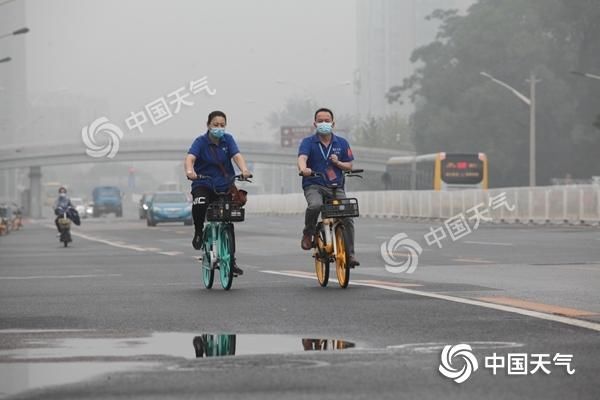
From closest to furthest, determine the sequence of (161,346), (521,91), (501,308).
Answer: (161,346) → (501,308) → (521,91)

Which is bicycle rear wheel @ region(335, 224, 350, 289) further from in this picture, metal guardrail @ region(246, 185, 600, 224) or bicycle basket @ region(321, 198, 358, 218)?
metal guardrail @ region(246, 185, 600, 224)

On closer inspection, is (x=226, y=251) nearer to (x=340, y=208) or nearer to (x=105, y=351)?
(x=340, y=208)

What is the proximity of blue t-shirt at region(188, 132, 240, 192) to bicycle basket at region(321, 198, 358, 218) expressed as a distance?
1.00 metres

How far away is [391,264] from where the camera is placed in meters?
21.9

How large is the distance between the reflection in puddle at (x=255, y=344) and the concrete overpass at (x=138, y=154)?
115 m

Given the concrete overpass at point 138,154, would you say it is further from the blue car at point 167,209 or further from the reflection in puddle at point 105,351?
the reflection in puddle at point 105,351

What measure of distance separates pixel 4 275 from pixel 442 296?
824 cm

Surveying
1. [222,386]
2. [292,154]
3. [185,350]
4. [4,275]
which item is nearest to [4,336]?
[185,350]

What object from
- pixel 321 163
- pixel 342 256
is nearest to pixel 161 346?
pixel 342 256

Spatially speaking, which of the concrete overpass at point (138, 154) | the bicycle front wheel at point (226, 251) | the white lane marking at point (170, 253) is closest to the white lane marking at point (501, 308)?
the bicycle front wheel at point (226, 251)

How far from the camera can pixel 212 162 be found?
1542 centimetres

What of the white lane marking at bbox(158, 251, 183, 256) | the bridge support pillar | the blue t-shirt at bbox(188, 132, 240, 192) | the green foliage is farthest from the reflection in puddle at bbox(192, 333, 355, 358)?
the bridge support pillar

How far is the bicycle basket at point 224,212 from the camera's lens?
1518 cm

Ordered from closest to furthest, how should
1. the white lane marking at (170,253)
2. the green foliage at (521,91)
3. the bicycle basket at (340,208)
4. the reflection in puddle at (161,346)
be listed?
the reflection in puddle at (161,346), the bicycle basket at (340,208), the white lane marking at (170,253), the green foliage at (521,91)
